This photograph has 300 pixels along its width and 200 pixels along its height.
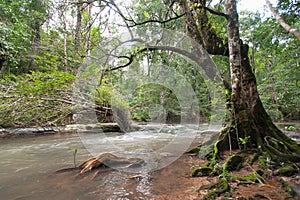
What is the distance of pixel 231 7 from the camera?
A: 446cm

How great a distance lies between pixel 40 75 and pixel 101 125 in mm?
5405

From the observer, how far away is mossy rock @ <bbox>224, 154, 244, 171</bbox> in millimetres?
3407

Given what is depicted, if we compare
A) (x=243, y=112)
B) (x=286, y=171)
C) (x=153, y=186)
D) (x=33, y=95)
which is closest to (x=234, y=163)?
(x=286, y=171)

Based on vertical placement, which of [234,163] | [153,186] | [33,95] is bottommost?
[153,186]

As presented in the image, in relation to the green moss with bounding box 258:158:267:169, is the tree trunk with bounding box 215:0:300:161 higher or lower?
higher

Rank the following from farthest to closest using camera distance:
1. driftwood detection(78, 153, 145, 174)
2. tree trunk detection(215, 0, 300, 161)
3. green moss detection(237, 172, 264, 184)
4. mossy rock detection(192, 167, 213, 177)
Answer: tree trunk detection(215, 0, 300, 161) < driftwood detection(78, 153, 145, 174) < mossy rock detection(192, 167, 213, 177) < green moss detection(237, 172, 264, 184)

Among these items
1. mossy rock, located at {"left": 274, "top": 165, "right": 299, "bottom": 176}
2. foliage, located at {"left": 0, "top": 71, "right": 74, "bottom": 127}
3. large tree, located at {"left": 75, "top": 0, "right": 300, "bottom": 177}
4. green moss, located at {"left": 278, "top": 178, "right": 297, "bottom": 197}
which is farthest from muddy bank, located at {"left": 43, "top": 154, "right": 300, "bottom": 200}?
foliage, located at {"left": 0, "top": 71, "right": 74, "bottom": 127}

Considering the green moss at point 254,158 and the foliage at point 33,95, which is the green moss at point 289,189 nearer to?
the green moss at point 254,158

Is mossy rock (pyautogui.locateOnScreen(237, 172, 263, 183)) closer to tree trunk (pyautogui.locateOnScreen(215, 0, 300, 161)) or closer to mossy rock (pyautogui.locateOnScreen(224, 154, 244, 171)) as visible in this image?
mossy rock (pyautogui.locateOnScreen(224, 154, 244, 171))

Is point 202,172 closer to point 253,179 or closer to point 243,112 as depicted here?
point 253,179

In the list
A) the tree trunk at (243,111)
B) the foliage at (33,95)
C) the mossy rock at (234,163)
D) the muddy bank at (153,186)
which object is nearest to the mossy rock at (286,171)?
the muddy bank at (153,186)

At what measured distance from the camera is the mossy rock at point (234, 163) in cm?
341

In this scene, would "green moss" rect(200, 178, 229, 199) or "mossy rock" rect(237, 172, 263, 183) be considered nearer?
"green moss" rect(200, 178, 229, 199)

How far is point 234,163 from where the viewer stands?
11.6 ft
